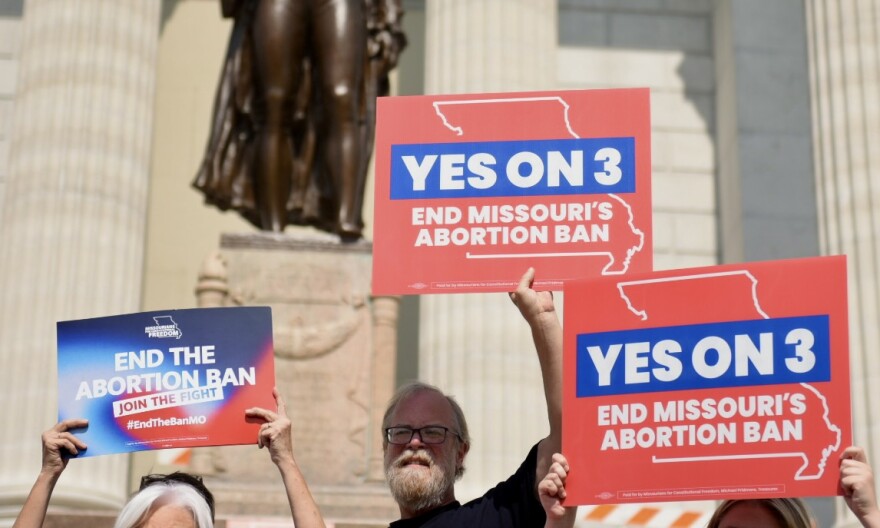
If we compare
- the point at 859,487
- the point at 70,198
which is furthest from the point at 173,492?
the point at 70,198

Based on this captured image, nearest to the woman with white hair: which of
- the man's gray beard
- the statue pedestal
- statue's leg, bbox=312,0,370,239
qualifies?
the man's gray beard

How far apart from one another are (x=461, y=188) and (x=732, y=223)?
12.7 metres

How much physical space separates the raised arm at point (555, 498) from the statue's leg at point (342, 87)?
25.7ft

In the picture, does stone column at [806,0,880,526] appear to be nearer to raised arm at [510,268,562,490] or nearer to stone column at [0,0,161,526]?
stone column at [0,0,161,526]

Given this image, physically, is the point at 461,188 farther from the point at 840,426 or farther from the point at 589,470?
the point at 840,426

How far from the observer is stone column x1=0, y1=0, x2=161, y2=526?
49.2 ft

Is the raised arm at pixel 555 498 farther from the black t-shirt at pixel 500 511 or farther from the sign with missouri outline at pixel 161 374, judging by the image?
the sign with missouri outline at pixel 161 374

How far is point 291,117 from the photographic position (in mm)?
13203

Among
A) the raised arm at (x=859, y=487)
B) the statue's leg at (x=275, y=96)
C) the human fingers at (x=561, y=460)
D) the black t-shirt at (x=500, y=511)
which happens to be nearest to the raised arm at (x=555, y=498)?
the human fingers at (x=561, y=460)

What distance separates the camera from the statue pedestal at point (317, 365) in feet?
37.3

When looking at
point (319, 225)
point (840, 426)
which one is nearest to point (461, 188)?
point (840, 426)

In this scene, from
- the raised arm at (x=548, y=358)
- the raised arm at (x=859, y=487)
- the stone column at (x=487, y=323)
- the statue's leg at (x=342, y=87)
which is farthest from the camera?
the stone column at (x=487, y=323)

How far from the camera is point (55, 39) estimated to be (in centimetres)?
1677

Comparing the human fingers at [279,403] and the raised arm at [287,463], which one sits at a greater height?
the human fingers at [279,403]
